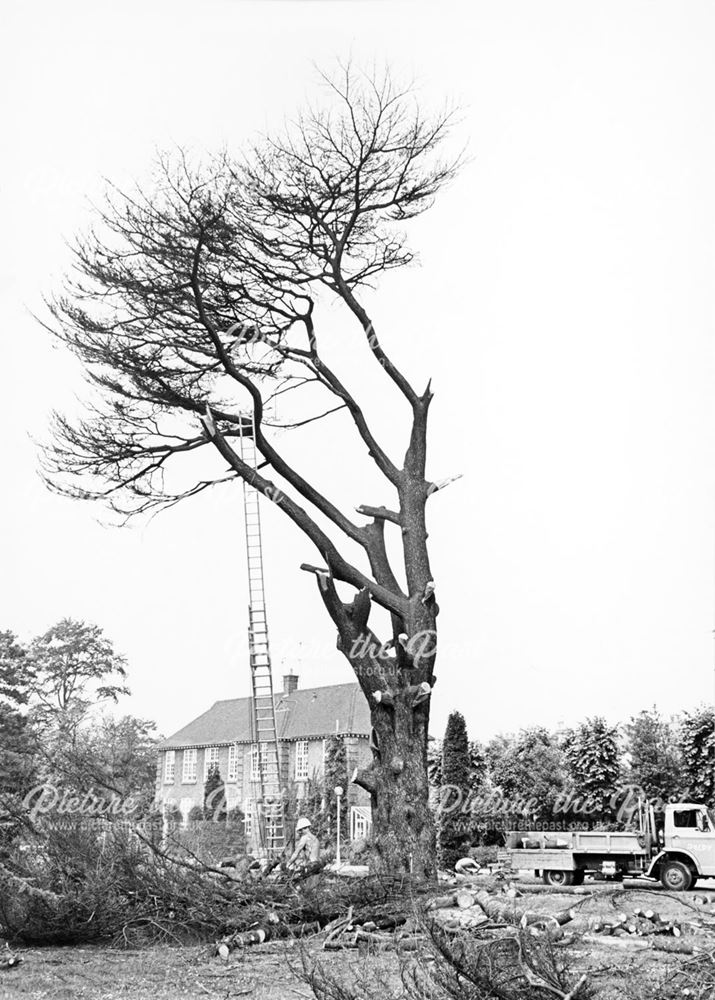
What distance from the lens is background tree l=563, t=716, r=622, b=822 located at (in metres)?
24.3

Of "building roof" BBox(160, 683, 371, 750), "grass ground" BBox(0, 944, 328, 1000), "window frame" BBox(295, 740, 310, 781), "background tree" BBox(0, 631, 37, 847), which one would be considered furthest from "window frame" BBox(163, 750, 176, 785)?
"grass ground" BBox(0, 944, 328, 1000)

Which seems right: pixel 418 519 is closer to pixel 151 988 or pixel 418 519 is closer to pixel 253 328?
pixel 253 328

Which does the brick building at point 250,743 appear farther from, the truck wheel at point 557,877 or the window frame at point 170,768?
the truck wheel at point 557,877

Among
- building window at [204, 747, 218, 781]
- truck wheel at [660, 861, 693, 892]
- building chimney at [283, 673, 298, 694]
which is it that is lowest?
truck wheel at [660, 861, 693, 892]

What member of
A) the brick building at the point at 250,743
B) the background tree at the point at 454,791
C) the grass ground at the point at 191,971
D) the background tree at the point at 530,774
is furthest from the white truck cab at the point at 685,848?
the brick building at the point at 250,743

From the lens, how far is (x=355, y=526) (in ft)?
50.7

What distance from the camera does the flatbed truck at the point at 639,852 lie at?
18.0 metres

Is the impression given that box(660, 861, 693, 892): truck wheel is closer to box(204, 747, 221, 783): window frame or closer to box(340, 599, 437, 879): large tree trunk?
box(340, 599, 437, 879): large tree trunk

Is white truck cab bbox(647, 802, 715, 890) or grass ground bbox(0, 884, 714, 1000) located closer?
grass ground bbox(0, 884, 714, 1000)

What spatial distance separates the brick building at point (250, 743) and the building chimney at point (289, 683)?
5cm

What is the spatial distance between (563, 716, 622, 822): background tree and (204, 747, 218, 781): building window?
25.9 m

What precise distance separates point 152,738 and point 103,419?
4484 cm

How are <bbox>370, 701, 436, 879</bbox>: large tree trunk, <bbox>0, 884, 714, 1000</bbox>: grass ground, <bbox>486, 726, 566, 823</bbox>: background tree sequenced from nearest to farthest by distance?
<bbox>0, 884, 714, 1000</bbox>: grass ground, <bbox>370, 701, 436, 879</bbox>: large tree trunk, <bbox>486, 726, 566, 823</bbox>: background tree

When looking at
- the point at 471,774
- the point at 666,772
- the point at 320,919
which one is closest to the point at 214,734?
the point at 471,774
